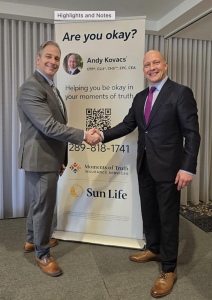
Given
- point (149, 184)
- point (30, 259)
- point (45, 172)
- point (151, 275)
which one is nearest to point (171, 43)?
point (149, 184)

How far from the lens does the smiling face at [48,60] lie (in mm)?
2059

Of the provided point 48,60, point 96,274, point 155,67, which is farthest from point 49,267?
point 155,67

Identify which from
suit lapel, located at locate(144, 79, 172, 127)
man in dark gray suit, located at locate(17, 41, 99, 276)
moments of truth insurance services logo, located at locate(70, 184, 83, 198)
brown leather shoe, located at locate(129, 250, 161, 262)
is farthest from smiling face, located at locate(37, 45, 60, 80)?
brown leather shoe, located at locate(129, 250, 161, 262)

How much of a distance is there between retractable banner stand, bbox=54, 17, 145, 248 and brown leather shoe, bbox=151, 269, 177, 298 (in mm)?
569

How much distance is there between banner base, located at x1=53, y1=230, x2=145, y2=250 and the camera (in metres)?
2.54

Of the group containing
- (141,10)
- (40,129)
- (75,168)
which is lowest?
(75,168)

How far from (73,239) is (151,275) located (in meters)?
0.89

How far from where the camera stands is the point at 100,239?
2619 mm

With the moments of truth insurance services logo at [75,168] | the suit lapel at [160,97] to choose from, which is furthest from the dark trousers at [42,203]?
the suit lapel at [160,97]

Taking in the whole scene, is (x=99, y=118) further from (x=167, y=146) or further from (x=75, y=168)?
(x=167, y=146)

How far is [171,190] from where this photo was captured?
74.6 inches

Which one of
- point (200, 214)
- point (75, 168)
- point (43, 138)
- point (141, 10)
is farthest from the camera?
point (200, 214)

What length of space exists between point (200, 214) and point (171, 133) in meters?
2.10

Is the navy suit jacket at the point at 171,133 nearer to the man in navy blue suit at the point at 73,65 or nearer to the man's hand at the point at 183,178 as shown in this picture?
the man's hand at the point at 183,178
